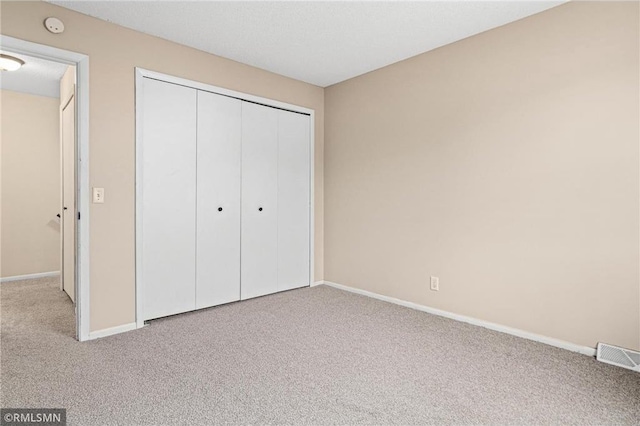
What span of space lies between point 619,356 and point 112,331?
355 cm

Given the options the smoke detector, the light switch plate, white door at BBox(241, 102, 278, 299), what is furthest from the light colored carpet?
the smoke detector

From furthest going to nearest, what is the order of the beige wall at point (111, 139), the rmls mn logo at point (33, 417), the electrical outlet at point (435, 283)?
the electrical outlet at point (435, 283)
the beige wall at point (111, 139)
the rmls mn logo at point (33, 417)

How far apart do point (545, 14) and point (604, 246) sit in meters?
1.68

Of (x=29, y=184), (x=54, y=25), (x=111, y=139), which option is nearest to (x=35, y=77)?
(x=29, y=184)

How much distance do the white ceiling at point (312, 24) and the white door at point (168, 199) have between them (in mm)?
513

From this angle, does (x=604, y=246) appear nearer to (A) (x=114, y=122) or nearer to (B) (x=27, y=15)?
(A) (x=114, y=122)

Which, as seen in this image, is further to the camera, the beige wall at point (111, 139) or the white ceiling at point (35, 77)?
the white ceiling at point (35, 77)

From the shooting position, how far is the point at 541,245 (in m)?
2.59

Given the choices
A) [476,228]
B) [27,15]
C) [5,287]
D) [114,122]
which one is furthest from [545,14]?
[5,287]

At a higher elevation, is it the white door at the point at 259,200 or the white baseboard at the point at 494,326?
the white door at the point at 259,200

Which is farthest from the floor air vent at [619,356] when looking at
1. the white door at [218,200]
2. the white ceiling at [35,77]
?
the white ceiling at [35,77]

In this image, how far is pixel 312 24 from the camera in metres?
2.74

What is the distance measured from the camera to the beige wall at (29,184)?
4.46 m

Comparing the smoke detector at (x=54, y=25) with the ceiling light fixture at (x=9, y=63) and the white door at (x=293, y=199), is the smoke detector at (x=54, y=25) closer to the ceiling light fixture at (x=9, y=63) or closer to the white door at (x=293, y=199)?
the ceiling light fixture at (x=9, y=63)
